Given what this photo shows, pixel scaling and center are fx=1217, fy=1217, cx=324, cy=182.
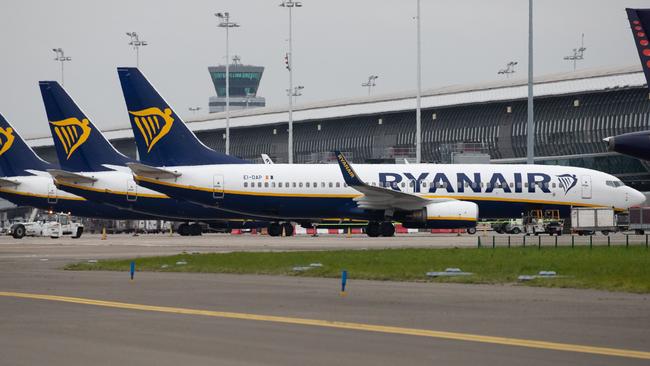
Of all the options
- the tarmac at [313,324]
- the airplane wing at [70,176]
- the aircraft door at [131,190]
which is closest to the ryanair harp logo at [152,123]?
the aircraft door at [131,190]

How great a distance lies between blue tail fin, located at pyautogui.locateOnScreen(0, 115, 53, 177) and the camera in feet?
292

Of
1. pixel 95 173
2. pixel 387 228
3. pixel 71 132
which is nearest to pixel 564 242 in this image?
pixel 387 228

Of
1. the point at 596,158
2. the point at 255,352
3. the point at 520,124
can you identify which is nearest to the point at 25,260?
the point at 255,352

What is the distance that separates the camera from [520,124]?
128125 mm

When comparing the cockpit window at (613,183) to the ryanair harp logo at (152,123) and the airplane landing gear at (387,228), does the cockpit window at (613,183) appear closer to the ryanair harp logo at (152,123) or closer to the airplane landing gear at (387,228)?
the airplane landing gear at (387,228)

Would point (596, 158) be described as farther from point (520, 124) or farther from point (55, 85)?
point (55, 85)

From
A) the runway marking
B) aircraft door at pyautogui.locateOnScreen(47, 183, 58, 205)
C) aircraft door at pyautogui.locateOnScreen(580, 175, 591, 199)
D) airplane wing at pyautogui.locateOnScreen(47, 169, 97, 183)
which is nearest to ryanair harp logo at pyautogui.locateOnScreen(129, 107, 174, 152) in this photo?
airplane wing at pyautogui.locateOnScreen(47, 169, 97, 183)

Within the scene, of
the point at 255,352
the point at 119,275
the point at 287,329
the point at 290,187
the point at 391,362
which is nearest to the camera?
the point at 391,362

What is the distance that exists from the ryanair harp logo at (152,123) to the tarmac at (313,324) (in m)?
39.4

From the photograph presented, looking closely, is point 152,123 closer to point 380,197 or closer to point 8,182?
point 380,197

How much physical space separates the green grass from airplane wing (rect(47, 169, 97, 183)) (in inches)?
Result: 1264

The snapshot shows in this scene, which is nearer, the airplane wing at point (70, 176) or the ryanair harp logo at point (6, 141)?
the airplane wing at point (70, 176)

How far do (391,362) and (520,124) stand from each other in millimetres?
114102

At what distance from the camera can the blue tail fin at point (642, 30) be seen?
2412 centimetres
